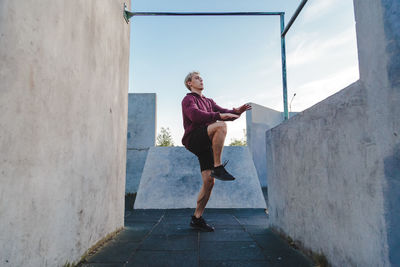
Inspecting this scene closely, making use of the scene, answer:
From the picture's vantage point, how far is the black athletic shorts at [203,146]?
264 centimetres

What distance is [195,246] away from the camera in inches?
83.0

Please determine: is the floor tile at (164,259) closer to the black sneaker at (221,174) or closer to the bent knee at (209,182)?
the black sneaker at (221,174)

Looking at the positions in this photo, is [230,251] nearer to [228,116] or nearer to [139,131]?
[228,116]

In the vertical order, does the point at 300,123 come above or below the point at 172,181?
above

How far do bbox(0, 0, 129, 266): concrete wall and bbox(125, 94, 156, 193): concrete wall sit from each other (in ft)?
21.4

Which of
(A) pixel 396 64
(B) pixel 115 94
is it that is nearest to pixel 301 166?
(A) pixel 396 64

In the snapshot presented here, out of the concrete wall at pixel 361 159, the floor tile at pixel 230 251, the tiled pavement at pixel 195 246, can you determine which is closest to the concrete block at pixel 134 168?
the tiled pavement at pixel 195 246

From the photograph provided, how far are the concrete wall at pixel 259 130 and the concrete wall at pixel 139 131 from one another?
134 inches

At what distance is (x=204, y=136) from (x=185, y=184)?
209 centimetres

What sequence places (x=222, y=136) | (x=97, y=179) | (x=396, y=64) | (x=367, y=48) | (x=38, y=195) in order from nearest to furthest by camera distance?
1. (x=396, y=64)
2. (x=367, y=48)
3. (x=38, y=195)
4. (x=97, y=179)
5. (x=222, y=136)

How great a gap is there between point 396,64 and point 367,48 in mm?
208

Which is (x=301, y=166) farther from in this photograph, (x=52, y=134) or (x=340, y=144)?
(x=52, y=134)

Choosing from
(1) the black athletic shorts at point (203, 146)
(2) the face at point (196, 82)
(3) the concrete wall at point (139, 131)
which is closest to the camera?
(1) the black athletic shorts at point (203, 146)

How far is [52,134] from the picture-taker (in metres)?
1.41
